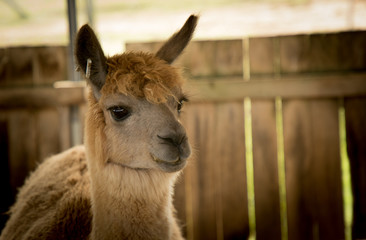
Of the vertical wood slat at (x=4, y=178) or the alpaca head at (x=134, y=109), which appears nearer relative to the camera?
the alpaca head at (x=134, y=109)

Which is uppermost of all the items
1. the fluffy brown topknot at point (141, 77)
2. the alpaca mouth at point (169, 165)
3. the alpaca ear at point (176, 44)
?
the alpaca ear at point (176, 44)

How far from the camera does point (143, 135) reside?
248cm

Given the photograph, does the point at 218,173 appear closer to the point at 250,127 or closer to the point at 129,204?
the point at 250,127

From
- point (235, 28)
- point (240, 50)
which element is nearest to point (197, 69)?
point (240, 50)

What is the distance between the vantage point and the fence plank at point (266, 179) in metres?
4.18

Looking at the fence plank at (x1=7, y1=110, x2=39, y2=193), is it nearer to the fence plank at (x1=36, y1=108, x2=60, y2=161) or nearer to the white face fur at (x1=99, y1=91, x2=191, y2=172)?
the fence plank at (x1=36, y1=108, x2=60, y2=161)

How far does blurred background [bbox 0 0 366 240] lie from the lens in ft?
13.4

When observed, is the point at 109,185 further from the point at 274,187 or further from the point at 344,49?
the point at 344,49

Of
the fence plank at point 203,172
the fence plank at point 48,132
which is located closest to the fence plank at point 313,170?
the fence plank at point 203,172

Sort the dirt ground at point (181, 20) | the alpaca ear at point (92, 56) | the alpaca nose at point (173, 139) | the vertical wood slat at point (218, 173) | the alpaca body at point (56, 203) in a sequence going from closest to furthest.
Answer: the alpaca nose at point (173, 139)
the alpaca ear at point (92, 56)
the alpaca body at point (56, 203)
the vertical wood slat at point (218, 173)
the dirt ground at point (181, 20)

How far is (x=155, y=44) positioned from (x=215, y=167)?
145cm

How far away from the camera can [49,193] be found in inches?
126

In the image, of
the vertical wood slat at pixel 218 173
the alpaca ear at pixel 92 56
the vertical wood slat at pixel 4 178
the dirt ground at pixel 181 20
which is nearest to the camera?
the alpaca ear at pixel 92 56

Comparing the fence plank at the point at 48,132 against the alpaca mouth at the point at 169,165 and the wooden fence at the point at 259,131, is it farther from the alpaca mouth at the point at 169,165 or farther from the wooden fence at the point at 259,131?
the alpaca mouth at the point at 169,165
